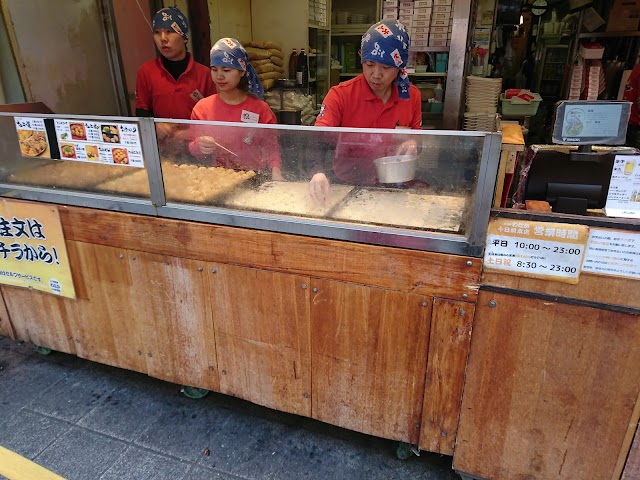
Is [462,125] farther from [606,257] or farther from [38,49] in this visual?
[38,49]

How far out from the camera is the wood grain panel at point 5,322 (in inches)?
125

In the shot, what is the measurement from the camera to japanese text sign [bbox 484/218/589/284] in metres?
1.70

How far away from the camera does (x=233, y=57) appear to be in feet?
9.46

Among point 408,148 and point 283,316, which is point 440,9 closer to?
point 408,148

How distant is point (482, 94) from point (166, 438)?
4.42m

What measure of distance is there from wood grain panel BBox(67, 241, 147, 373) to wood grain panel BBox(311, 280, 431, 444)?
1196 millimetres

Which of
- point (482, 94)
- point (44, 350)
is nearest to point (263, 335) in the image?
point (44, 350)

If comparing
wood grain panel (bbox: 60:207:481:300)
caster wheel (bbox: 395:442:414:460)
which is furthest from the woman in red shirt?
caster wheel (bbox: 395:442:414:460)

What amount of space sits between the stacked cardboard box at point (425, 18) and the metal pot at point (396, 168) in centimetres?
307

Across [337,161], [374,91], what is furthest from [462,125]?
[337,161]

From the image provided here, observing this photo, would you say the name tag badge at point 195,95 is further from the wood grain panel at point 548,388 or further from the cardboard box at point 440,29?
the wood grain panel at point 548,388

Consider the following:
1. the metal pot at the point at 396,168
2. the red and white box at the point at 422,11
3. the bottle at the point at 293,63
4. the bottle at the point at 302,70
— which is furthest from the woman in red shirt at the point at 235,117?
the bottle at the point at 293,63

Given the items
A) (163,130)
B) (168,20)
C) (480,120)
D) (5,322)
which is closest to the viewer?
(163,130)

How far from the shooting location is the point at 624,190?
175 centimetres
